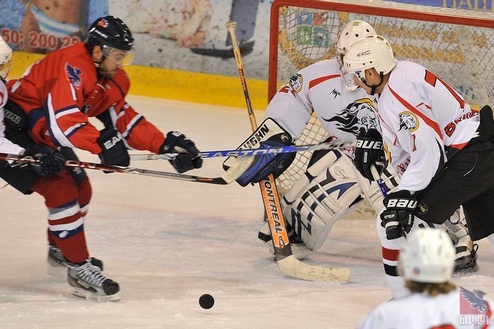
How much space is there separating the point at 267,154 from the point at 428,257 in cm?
215

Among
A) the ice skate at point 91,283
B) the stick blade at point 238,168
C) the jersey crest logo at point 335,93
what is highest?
the jersey crest logo at point 335,93

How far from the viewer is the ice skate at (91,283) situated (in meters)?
3.84

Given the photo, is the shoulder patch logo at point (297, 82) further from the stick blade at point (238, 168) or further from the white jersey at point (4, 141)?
the white jersey at point (4, 141)

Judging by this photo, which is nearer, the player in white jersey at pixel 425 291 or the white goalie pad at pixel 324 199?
the player in white jersey at pixel 425 291

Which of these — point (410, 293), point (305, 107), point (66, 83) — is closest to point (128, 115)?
point (66, 83)

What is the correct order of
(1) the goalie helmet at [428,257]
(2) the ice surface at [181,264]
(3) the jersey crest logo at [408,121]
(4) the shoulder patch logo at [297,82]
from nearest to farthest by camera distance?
(1) the goalie helmet at [428,257], (3) the jersey crest logo at [408,121], (2) the ice surface at [181,264], (4) the shoulder patch logo at [297,82]

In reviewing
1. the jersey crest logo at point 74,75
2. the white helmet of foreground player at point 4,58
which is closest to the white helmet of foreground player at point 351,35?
the jersey crest logo at point 74,75

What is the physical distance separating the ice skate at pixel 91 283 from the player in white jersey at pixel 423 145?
939mm

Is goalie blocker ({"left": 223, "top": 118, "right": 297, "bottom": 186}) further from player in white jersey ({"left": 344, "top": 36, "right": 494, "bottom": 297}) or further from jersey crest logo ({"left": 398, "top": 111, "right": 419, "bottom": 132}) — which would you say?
jersey crest logo ({"left": 398, "top": 111, "right": 419, "bottom": 132})

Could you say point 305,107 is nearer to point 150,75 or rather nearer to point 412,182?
point 412,182

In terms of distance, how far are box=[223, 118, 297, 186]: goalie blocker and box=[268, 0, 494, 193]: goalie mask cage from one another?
13.5 inches

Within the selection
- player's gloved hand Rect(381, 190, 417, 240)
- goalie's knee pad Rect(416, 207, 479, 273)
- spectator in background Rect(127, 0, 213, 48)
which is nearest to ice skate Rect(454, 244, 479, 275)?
goalie's knee pad Rect(416, 207, 479, 273)

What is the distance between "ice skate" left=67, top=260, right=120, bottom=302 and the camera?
3.84 meters

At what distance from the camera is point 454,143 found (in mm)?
3516
